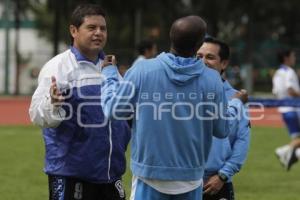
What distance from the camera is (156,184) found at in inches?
193

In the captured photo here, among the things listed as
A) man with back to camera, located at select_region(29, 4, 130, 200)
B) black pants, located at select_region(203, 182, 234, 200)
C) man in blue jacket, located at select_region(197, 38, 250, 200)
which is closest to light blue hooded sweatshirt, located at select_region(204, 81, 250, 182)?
man in blue jacket, located at select_region(197, 38, 250, 200)

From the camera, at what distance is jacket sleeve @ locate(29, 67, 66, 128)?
5246mm

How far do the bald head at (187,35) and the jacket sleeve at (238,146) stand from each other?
3.59ft

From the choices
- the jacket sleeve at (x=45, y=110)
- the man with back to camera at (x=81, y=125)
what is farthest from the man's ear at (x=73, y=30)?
the jacket sleeve at (x=45, y=110)

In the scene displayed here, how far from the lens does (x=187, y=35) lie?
4.80 meters

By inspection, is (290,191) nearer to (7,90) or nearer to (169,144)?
(169,144)

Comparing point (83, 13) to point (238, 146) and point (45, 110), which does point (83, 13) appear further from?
point (238, 146)

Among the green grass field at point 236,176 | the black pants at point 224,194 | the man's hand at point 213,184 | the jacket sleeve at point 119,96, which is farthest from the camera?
the green grass field at point 236,176

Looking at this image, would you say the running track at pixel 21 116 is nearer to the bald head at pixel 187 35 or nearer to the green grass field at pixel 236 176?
the green grass field at pixel 236 176

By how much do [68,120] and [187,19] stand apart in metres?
1.16

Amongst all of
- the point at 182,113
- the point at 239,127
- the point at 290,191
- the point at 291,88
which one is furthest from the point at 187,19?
the point at 291,88

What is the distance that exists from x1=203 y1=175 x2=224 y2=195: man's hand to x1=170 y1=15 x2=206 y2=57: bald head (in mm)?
1303

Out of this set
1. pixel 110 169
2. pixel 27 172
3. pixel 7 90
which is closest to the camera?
pixel 110 169

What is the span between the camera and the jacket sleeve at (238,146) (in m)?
5.87
